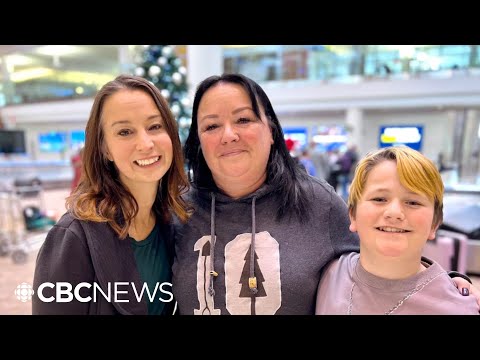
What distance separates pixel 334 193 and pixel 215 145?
0.49 meters

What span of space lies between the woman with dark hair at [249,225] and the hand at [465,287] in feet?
1.06

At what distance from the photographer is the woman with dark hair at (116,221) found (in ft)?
3.62

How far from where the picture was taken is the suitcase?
8.48 feet

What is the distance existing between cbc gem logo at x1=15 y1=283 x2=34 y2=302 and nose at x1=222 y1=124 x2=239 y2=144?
0.89 metres

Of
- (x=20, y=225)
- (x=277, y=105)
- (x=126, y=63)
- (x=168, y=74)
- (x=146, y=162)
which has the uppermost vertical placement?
(x=126, y=63)

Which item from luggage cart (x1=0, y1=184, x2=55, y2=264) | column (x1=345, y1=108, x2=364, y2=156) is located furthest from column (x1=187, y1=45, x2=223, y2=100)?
column (x1=345, y1=108, x2=364, y2=156)

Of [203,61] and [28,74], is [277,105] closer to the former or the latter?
[203,61]

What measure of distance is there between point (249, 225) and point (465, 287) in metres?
0.72

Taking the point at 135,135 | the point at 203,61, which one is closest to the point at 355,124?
the point at 203,61

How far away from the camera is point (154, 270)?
1239 mm
